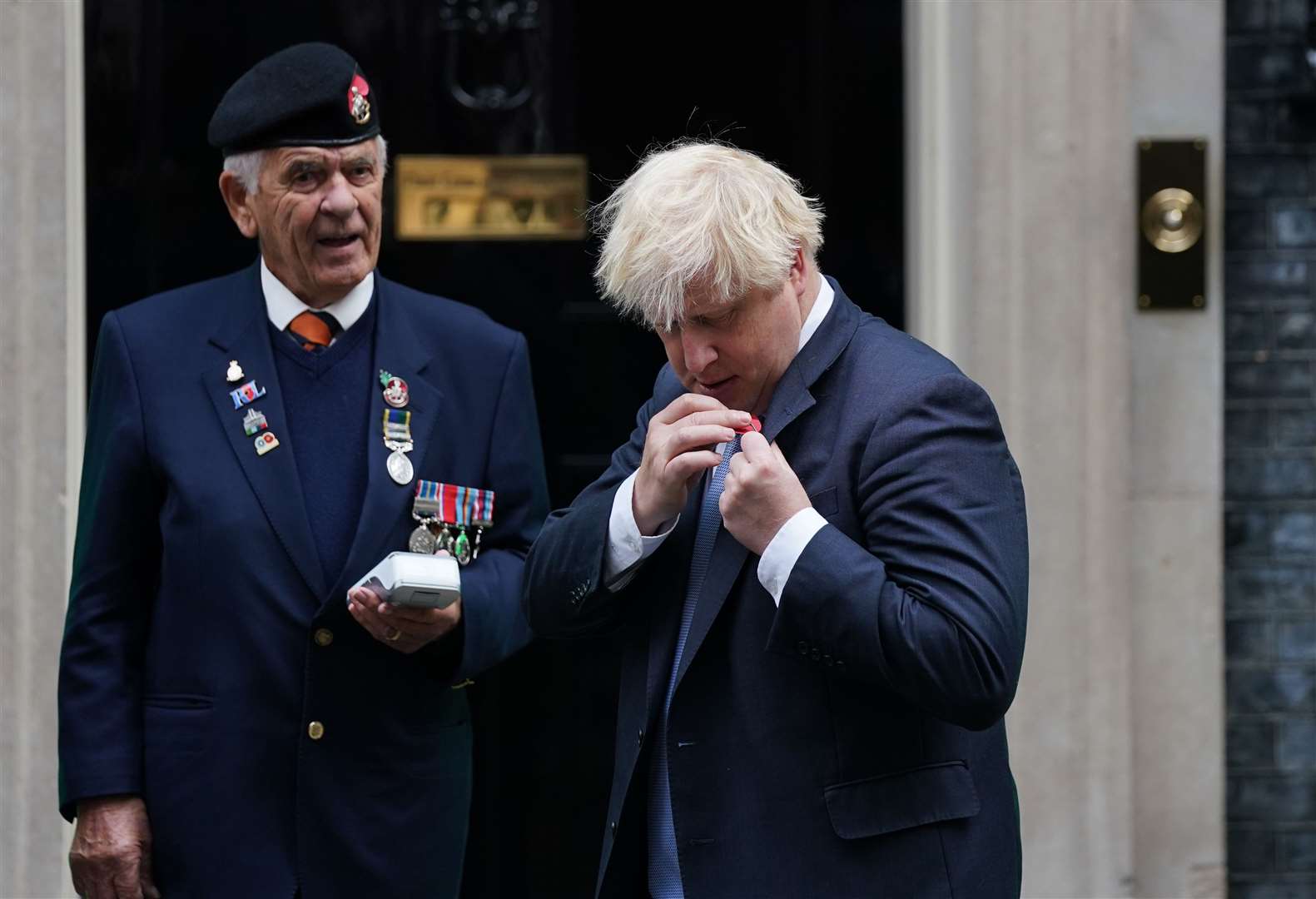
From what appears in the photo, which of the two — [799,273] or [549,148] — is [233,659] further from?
[549,148]

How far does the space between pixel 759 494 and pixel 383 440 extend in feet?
3.43

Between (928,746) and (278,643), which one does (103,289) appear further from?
(928,746)

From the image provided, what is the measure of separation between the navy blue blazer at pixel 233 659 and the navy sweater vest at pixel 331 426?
0.12ft

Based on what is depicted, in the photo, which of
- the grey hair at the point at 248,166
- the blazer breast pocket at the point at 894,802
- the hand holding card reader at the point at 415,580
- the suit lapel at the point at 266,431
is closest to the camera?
the blazer breast pocket at the point at 894,802

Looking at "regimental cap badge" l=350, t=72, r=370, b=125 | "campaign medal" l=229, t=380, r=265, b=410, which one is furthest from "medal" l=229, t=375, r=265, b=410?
"regimental cap badge" l=350, t=72, r=370, b=125

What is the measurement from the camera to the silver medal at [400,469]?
124 inches

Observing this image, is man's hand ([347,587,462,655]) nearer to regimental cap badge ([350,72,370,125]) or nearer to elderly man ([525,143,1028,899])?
elderly man ([525,143,1028,899])

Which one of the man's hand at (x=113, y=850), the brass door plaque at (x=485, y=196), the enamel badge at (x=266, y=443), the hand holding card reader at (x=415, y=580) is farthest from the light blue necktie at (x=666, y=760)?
the brass door plaque at (x=485, y=196)

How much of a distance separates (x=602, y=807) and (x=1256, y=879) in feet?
4.94

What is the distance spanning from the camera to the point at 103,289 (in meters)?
4.14

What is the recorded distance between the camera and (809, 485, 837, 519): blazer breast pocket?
7.93ft

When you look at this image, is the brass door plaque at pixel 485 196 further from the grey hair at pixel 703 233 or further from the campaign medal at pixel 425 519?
the grey hair at pixel 703 233

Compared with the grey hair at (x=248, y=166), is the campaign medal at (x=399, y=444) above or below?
below

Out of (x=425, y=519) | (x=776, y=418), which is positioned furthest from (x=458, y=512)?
(x=776, y=418)
